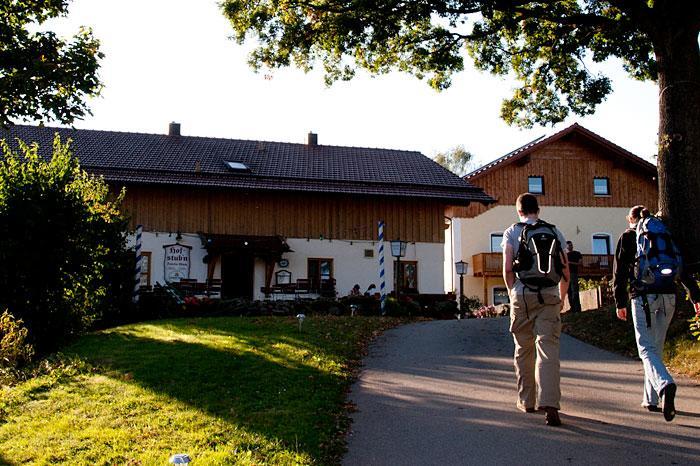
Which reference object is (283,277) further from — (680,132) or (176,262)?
(680,132)

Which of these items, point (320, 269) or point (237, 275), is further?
point (320, 269)

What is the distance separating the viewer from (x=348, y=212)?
31.9 m

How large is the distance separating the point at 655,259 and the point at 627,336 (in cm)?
565

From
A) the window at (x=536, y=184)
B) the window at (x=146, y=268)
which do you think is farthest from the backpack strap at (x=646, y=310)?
the window at (x=536, y=184)

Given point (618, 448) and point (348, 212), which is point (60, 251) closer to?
point (618, 448)

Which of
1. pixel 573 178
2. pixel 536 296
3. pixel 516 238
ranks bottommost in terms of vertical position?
pixel 536 296

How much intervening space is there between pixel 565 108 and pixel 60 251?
11577 millimetres

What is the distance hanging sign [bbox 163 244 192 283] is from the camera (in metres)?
29.8

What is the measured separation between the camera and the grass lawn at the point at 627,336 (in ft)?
33.5

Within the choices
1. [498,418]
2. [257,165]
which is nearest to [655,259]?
[498,418]

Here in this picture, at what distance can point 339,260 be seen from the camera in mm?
31625

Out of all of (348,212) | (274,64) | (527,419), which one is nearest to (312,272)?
(348,212)

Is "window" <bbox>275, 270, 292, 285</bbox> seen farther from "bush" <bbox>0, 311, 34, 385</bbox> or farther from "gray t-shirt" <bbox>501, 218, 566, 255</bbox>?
"gray t-shirt" <bbox>501, 218, 566, 255</bbox>

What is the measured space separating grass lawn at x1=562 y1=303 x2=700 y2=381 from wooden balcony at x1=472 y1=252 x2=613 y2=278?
25289 mm
